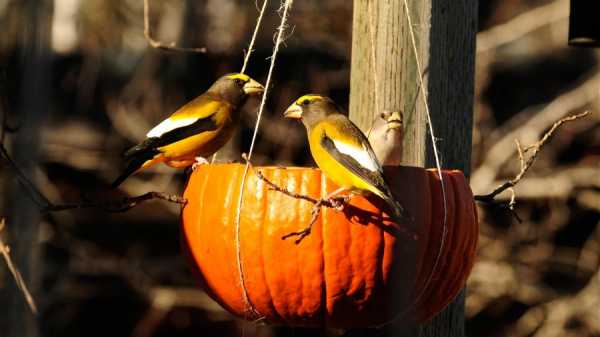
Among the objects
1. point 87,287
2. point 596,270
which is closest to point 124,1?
point 87,287

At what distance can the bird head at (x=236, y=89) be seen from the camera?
157 inches

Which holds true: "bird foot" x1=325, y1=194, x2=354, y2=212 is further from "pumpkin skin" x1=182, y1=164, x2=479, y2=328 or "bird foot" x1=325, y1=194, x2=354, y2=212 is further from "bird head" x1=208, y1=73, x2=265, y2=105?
"bird head" x1=208, y1=73, x2=265, y2=105

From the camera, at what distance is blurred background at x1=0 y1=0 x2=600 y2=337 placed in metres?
8.49

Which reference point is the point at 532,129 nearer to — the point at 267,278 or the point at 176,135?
the point at 176,135

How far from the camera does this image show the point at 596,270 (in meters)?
8.51

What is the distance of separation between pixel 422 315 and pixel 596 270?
→ 5.95 metres

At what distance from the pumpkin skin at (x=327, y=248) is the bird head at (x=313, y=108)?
1.50ft

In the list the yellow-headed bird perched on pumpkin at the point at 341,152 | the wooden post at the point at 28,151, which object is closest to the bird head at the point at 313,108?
the yellow-headed bird perched on pumpkin at the point at 341,152

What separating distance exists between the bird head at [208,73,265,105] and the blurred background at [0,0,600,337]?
4.03m

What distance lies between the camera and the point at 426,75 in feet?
10.9

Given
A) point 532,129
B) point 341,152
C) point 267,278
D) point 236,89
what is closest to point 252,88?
point 236,89

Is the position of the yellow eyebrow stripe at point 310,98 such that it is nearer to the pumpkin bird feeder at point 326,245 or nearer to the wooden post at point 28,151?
the pumpkin bird feeder at point 326,245

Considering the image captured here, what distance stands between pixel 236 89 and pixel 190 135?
0.37 meters

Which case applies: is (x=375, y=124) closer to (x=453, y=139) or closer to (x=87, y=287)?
(x=453, y=139)
